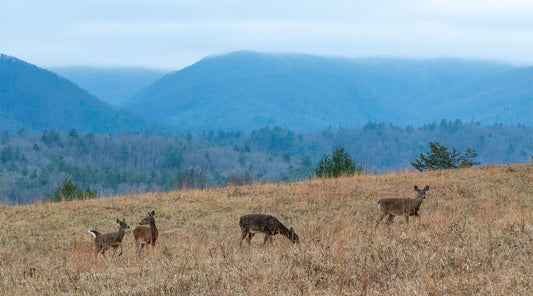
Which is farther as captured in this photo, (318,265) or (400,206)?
(400,206)

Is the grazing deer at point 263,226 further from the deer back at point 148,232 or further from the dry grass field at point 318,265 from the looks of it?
the deer back at point 148,232

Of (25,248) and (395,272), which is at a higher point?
(395,272)

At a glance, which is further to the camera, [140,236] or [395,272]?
[140,236]

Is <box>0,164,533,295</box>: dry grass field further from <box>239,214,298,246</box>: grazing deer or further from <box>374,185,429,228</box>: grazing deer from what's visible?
<box>374,185,429,228</box>: grazing deer

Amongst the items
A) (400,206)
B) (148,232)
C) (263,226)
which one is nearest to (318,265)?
(263,226)

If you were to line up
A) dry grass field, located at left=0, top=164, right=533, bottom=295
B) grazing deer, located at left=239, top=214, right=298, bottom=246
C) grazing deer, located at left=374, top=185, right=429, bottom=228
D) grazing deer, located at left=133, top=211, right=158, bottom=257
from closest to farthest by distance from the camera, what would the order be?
1. dry grass field, located at left=0, top=164, right=533, bottom=295
2. grazing deer, located at left=239, top=214, right=298, bottom=246
3. grazing deer, located at left=133, top=211, right=158, bottom=257
4. grazing deer, located at left=374, top=185, right=429, bottom=228

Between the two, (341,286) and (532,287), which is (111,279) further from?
(532,287)

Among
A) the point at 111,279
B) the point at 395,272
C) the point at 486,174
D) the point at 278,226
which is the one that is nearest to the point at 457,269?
the point at 395,272

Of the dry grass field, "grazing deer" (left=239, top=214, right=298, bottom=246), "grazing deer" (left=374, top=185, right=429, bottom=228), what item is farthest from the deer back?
"grazing deer" (left=374, top=185, right=429, bottom=228)

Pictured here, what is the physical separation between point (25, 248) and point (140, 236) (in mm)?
4802

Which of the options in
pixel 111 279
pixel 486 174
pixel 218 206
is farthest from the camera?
pixel 486 174

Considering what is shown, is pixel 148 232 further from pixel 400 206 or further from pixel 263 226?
pixel 400 206

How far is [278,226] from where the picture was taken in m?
13.5

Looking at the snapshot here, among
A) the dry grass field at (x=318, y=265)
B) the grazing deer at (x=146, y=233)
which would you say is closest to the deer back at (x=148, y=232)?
the grazing deer at (x=146, y=233)
